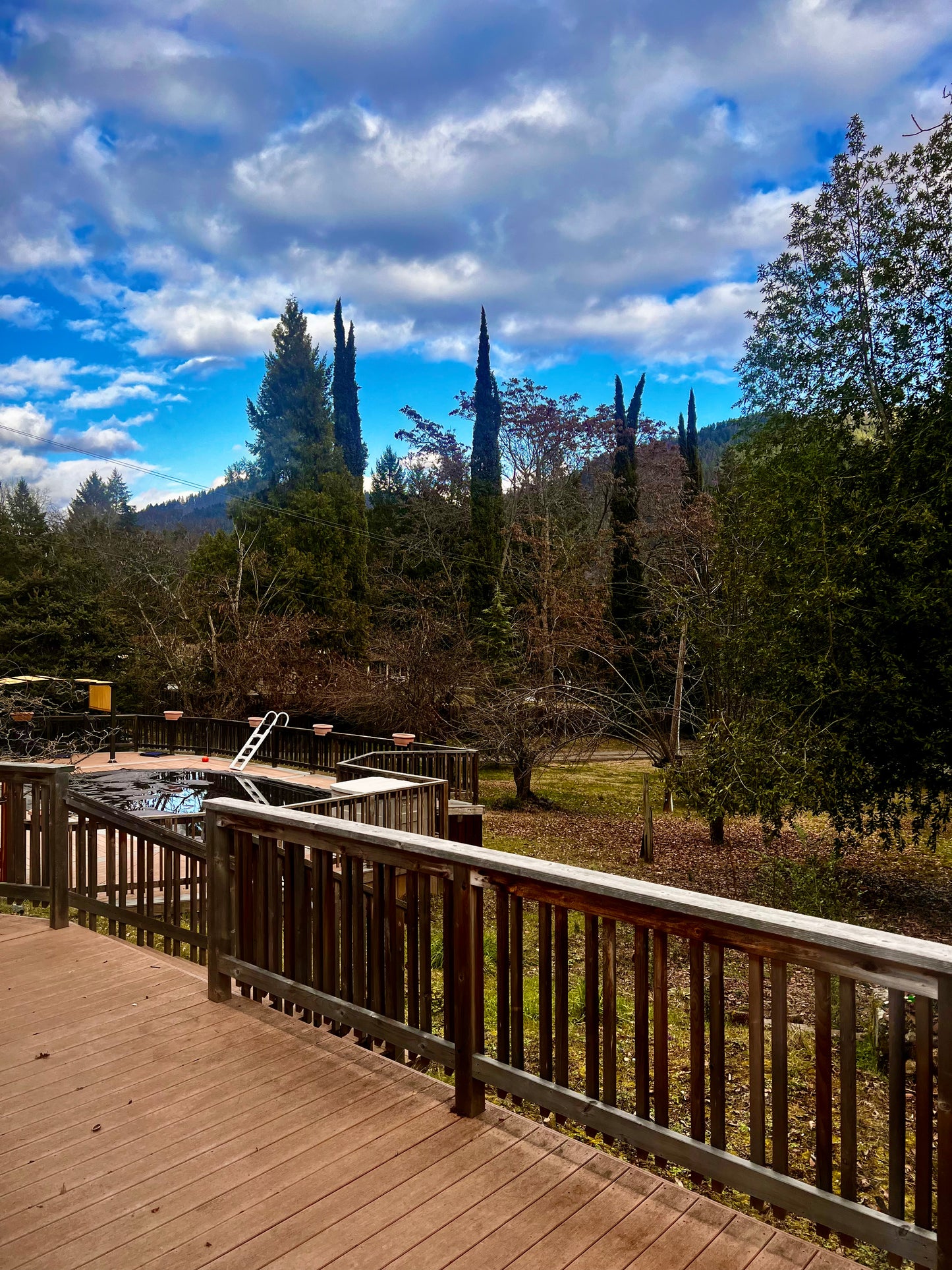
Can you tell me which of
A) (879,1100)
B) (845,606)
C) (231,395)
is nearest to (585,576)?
(845,606)

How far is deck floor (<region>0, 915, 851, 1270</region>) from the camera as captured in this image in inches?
74.6

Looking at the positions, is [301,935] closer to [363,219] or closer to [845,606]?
[845,606]

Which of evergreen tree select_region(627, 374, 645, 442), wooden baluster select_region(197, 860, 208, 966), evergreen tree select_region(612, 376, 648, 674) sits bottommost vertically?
wooden baluster select_region(197, 860, 208, 966)

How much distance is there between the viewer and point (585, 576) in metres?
25.0

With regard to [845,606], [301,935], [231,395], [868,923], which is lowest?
[868,923]

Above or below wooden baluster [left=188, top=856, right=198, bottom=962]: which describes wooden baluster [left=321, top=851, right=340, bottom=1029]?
above


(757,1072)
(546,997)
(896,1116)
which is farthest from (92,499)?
(896,1116)

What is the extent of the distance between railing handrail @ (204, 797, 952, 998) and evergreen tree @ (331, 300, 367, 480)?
111 ft

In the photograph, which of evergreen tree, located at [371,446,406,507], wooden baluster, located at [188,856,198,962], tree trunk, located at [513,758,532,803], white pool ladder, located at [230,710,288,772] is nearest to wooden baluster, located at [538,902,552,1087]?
wooden baluster, located at [188,856,198,962]

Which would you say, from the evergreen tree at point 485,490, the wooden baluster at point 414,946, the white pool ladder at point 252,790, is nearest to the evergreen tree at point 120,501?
the evergreen tree at point 485,490

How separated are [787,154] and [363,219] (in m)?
14.2

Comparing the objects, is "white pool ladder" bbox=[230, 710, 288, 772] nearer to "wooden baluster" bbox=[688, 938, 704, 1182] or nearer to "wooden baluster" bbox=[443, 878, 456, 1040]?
"wooden baluster" bbox=[443, 878, 456, 1040]

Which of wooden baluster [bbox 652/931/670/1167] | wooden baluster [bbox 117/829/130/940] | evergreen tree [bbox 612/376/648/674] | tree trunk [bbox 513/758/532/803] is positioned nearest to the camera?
wooden baluster [bbox 652/931/670/1167]

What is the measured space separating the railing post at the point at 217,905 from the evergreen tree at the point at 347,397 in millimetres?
32991
